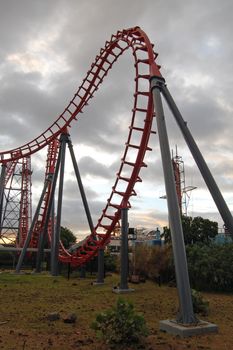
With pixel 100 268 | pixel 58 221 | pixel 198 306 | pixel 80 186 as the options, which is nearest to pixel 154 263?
pixel 100 268

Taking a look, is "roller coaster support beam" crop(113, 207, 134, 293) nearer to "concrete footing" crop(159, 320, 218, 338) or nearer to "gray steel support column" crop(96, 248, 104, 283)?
"gray steel support column" crop(96, 248, 104, 283)

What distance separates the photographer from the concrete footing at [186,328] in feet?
26.5

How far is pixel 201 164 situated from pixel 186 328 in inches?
195

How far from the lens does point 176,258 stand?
898 cm

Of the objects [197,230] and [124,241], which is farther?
[197,230]

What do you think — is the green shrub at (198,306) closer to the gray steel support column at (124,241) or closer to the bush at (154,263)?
the gray steel support column at (124,241)

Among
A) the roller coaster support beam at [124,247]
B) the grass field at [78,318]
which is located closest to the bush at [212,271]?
the grass field at [78,318]

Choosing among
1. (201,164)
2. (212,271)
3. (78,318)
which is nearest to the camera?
(78,318)

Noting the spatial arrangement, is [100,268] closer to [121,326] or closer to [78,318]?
[78,318]

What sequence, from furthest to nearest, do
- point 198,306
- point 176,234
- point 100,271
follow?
1. point 100,271
2. point 198,306
3. point 176,234

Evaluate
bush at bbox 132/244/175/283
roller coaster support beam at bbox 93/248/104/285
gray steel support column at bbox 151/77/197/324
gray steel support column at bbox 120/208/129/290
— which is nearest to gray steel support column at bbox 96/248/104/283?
roller coaster support beam at bbox 93/248/104/285

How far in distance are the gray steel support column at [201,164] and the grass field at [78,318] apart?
2.97m

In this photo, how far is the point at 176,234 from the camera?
9.23 meters

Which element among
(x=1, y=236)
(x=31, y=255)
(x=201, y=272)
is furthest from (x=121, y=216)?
(x=1, y=236)
